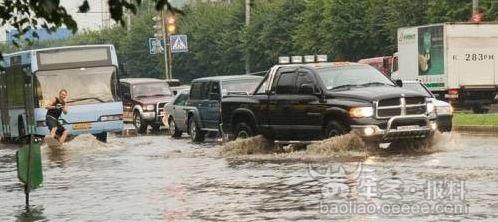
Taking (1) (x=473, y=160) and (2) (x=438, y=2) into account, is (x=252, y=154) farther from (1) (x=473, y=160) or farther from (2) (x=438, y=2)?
(2) (x=438, y=2)

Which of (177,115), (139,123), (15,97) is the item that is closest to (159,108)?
(139,123)

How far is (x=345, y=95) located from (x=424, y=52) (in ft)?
70.3

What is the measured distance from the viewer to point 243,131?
21438 millimetres

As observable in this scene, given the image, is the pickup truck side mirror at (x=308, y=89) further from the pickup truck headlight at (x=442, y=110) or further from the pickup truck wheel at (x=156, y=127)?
the pickup truck wheel at (x=156, y=127)

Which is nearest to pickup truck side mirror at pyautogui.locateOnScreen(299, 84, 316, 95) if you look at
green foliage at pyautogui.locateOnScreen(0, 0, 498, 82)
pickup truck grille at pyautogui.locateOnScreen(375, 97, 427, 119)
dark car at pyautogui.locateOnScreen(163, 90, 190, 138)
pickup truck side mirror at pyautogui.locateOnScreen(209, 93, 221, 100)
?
pickup truck grille at pyautogui.locateOnScreen(375, 97, 427, 119)

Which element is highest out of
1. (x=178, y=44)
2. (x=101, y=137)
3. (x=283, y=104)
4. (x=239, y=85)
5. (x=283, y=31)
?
(x=283, y=31)

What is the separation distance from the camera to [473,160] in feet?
55.2

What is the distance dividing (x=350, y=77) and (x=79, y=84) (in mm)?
12030

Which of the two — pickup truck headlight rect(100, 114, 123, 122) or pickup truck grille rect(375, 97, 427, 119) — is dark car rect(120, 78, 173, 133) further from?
pickup truck grille rect(375, 97, 427, 119)

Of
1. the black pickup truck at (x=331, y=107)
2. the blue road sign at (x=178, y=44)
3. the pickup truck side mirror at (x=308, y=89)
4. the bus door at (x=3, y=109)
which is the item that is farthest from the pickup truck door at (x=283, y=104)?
the blue road sign at (x=178, y=44)

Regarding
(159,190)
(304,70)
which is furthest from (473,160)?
(159,190)

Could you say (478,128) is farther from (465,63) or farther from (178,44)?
(178,44)

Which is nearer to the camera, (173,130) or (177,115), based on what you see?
(177,115)

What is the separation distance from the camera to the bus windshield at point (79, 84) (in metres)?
28.8
